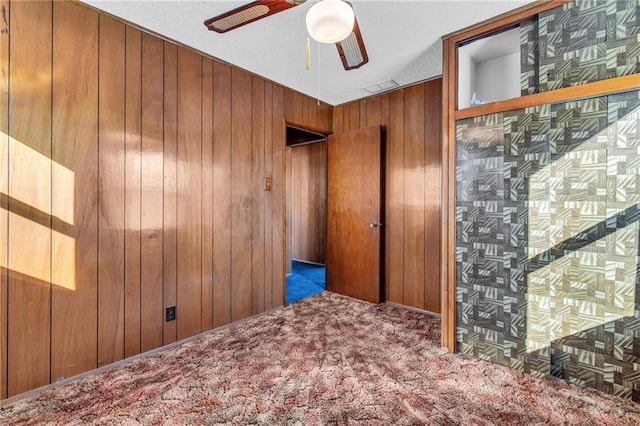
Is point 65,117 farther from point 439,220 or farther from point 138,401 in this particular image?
point 439,220

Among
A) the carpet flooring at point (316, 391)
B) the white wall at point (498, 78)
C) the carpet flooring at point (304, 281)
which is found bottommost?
the carpet flooring at point (316, 391)

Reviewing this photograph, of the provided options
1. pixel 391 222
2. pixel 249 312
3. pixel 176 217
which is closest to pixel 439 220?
pixel 391 222

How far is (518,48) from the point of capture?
2.30m

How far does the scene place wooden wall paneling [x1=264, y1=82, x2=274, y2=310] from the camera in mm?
3172

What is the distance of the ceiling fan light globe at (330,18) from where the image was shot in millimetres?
1344

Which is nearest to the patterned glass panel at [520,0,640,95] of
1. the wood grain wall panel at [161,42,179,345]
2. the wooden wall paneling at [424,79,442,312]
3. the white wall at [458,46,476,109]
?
the white wall at [458,46,476,109]

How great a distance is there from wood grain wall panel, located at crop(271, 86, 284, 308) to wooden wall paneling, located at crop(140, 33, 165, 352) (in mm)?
1101

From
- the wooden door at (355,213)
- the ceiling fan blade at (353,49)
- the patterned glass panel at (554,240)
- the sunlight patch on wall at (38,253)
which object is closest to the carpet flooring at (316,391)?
the patterned glass panel at (554,240)

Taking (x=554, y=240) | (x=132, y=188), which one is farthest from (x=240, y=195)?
(x=554, y=240)

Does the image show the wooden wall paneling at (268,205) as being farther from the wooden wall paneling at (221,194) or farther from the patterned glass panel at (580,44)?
the patterned glass panel at (580,44)

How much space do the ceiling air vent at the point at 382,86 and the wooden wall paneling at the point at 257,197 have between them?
1.20 meters

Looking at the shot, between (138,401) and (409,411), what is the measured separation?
158 cm

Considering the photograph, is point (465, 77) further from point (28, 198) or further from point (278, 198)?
point (28, 198)

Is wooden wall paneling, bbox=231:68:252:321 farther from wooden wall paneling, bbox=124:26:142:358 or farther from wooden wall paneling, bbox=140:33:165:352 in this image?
wooden wall paneling, bbox=124:26:142:358
